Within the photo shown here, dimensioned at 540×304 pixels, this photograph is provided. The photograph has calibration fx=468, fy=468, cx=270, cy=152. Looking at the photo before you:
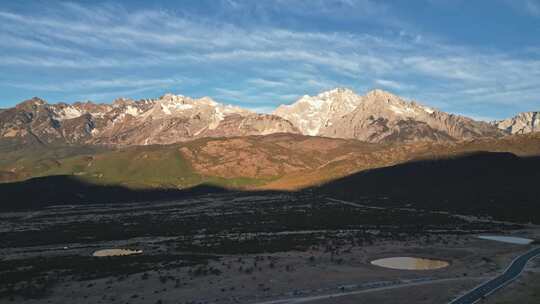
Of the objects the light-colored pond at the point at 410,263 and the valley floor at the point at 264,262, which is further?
the light-colored pond at the point at 410,263

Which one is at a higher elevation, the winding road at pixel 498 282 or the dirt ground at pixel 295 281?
the winding road at pixel 498 282

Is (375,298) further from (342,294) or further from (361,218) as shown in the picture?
(361,218)

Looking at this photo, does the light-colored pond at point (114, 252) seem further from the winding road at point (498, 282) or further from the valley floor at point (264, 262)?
the winding road at point (498, 282)

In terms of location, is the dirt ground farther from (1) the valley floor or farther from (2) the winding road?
(2) the winding road

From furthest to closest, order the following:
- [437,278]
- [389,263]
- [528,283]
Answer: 1. [389,263]
2. [437,278]
3. [528,283]

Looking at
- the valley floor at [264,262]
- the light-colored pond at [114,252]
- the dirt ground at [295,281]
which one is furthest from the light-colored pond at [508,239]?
the light-colored pond at [114,252]

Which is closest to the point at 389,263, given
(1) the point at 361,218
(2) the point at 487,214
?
(1) the point at 361,218

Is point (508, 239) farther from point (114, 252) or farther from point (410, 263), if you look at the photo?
point (114, 252)
